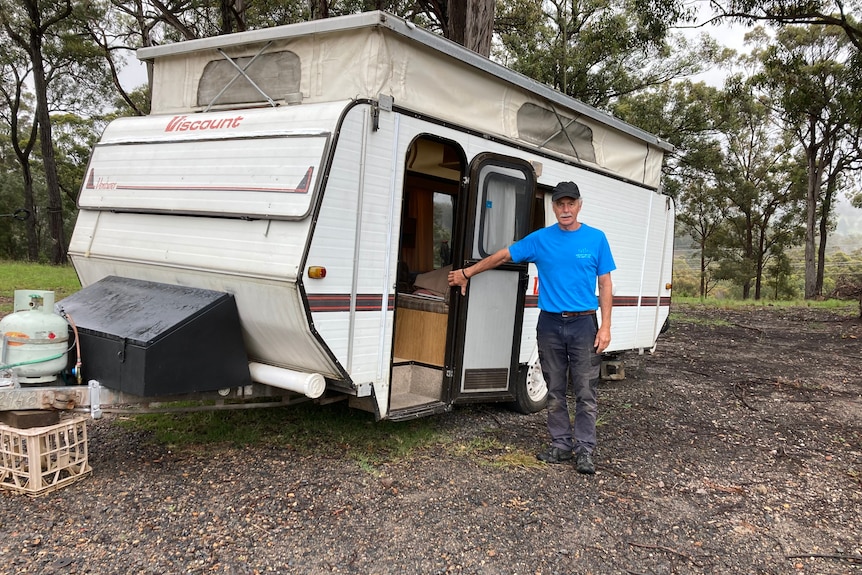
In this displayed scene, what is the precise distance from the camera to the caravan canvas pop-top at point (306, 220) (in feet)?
11.4

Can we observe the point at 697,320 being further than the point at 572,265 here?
Yes

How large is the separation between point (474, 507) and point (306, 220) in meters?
1.94

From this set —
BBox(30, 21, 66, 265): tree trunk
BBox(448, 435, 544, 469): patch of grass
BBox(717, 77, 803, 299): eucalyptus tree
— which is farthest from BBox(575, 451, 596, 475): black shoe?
BBox(717, 77, 803, 299): eucalyptus tree

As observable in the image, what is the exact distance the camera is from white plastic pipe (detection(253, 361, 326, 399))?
11.9 ft

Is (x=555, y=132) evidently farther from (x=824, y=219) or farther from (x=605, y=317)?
(x=824, y=219)

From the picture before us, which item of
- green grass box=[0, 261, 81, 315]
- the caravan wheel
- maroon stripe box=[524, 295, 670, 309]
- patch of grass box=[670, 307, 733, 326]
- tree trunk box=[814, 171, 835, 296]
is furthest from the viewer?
tree trunk box=[814, 171, 835, 296]

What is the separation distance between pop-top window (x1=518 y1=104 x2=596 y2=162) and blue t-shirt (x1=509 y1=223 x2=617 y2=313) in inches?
44.8

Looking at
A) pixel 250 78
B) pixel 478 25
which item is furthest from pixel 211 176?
pixel 478 25

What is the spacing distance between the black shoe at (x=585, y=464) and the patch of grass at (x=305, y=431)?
3.50 ft

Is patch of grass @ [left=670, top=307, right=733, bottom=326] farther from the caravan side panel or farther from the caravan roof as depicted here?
the caravan side panel

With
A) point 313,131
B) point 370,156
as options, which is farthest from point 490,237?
point 313,131

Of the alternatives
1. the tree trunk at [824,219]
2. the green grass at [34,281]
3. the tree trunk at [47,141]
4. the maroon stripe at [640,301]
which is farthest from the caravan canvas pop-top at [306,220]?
the tree trunk at [824,219]

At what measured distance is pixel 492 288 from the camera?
4.84 m

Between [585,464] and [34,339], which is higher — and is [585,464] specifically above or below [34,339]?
below
